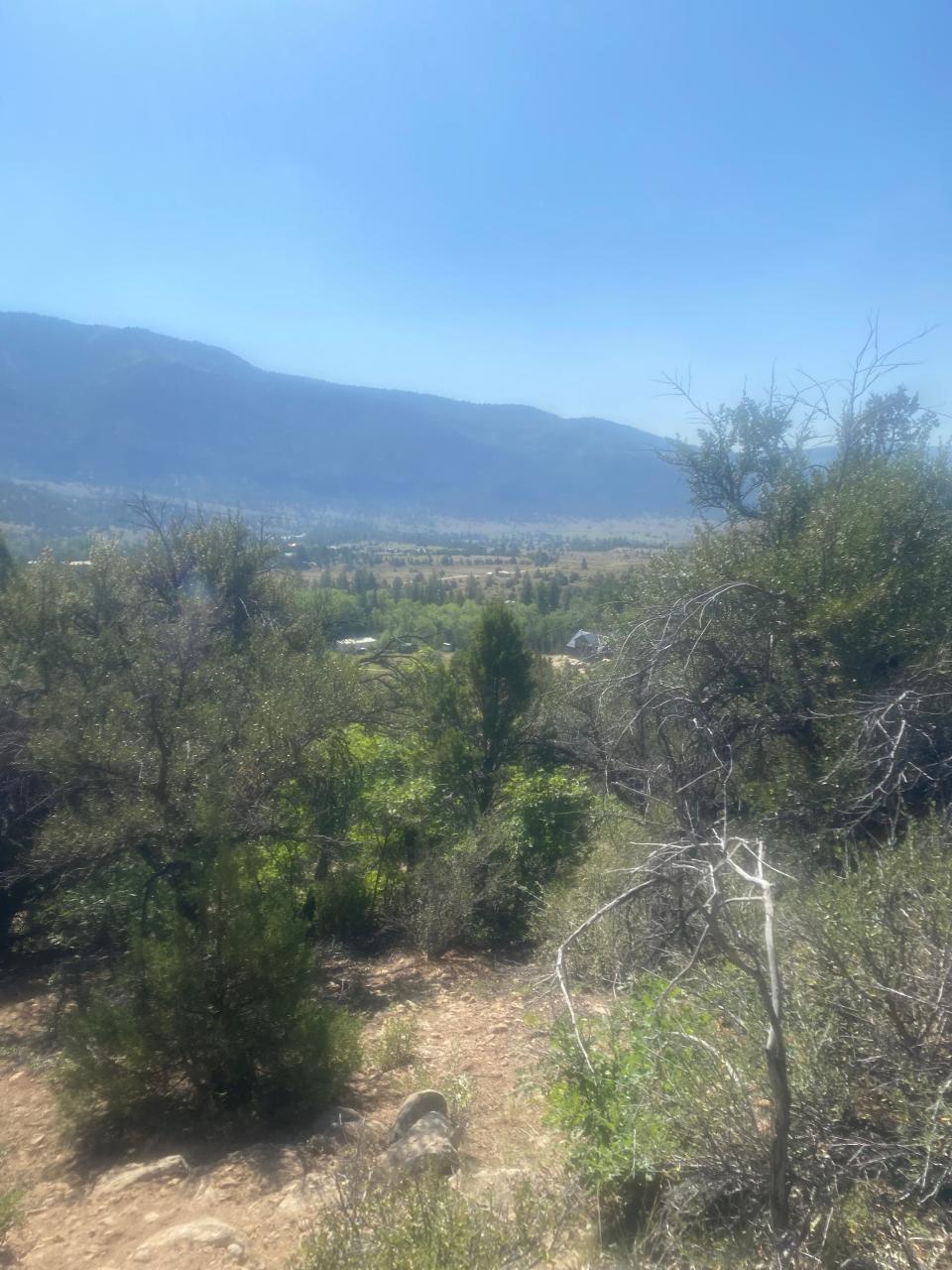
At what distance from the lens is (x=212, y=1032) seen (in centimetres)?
598

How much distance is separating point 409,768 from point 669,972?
8.17 meters

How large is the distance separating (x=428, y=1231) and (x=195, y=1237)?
174 centimetres

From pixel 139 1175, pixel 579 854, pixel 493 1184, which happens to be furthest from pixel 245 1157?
pixel 579 854

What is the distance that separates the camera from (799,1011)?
3617 millimetres

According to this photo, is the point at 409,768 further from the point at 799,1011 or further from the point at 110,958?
the point at 799,1011

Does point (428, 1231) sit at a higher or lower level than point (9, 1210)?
higher

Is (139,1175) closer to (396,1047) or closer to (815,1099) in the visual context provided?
(396,1047)

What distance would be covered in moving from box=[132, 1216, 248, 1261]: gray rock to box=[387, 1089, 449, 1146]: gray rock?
1.08 m

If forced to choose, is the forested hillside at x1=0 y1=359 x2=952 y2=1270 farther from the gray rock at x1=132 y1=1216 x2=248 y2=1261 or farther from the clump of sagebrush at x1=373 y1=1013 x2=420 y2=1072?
the gray rock at x1=132 y1=1216 x2=248 y2=1261

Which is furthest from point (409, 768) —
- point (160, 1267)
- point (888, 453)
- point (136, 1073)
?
point (160, 1267)

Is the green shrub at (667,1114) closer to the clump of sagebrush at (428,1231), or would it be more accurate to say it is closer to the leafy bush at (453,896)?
the clump of sagebrush at (428,1231)

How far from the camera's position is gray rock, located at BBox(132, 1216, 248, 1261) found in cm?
419

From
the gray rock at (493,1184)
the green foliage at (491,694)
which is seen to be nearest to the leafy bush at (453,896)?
the green foliage at (491,694)

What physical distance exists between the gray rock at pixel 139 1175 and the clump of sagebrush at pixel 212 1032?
74 centimetres
